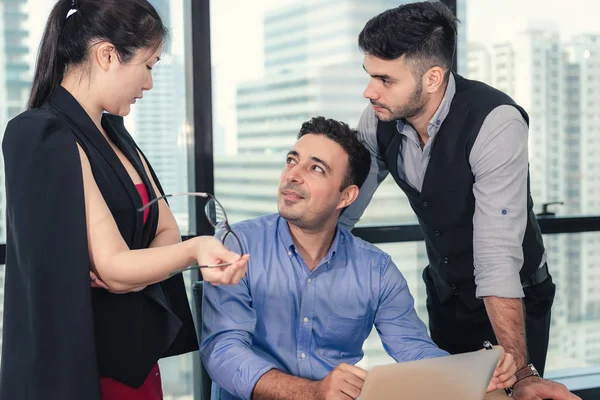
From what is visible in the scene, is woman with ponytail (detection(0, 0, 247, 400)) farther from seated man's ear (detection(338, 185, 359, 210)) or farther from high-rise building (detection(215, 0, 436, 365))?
high-rise building (detection(215, 0, 436, 365))

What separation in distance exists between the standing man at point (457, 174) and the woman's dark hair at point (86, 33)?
2.61 feet

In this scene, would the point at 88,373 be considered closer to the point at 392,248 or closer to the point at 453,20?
the point at 453,20

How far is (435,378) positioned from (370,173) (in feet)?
3.40

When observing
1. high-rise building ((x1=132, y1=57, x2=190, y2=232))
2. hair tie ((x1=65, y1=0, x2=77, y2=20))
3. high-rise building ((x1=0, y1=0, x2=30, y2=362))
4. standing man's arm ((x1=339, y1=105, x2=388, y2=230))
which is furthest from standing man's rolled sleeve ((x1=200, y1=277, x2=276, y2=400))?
high-rise building ((x1=0, y1=0, x2=30, y2=362))

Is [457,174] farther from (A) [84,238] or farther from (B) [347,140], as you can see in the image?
(A) [84,238]

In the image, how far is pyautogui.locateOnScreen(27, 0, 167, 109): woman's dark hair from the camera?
1403 mm

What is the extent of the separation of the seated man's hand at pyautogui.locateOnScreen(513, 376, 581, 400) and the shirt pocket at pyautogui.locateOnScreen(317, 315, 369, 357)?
0.46m

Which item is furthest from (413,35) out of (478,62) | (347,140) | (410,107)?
(478,62)

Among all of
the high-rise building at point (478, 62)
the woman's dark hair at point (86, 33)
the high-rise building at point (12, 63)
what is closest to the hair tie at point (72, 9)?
the woman's dark hair at point (86, 33)

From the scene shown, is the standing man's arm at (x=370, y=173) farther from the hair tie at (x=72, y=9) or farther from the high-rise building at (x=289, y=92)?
the hair tie at (x=72, y=9)

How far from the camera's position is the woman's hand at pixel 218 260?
126 cm

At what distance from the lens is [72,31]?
4.66 ft

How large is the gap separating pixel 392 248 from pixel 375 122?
878mm

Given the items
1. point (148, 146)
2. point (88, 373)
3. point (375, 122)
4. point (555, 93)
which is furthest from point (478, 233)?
point (555, 93)
